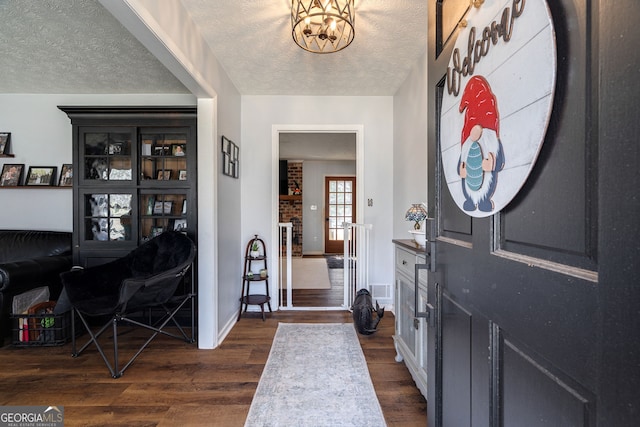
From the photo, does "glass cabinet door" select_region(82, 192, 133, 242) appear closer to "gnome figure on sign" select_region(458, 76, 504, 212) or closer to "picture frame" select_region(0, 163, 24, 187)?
"picture frame" select_region(0, 163, 24, 187)

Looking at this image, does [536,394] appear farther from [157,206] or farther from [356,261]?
[157,206]

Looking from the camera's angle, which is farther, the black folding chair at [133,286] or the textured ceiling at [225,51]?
the black folding chair at [133,286]

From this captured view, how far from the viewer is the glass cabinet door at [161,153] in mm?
2902

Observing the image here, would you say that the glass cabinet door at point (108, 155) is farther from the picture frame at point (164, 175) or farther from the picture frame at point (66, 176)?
the picture frame at point (66, 176)

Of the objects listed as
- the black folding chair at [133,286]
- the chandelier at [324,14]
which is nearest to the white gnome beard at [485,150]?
the chandelier at [324,14]

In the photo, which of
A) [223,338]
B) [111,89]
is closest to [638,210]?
[223,338]

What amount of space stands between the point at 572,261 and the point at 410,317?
166 cm

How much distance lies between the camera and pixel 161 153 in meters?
2.91

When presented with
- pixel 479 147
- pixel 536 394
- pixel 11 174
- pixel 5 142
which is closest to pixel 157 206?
pixel 11 174

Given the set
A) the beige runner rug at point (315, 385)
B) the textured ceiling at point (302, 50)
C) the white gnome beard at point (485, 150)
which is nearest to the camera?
the white gnome beard at point (485, 150)

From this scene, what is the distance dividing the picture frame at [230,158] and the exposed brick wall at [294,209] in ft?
14.7

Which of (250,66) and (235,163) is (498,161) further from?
(235,163)

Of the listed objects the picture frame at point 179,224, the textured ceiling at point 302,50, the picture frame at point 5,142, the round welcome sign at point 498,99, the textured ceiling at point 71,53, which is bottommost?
the picture frame at point 179,224

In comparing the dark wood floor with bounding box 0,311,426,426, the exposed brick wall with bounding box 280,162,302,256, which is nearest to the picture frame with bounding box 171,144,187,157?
the dark wood floor with bounding box 0,311,426,426
